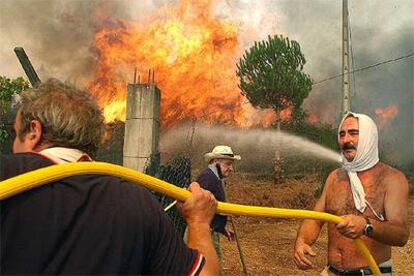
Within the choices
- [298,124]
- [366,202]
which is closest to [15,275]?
[366,202]

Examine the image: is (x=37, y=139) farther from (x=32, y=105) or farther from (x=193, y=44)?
(x=193, y=44)

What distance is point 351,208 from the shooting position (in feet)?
13.0

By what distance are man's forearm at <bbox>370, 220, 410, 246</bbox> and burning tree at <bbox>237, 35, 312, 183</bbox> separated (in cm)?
2092

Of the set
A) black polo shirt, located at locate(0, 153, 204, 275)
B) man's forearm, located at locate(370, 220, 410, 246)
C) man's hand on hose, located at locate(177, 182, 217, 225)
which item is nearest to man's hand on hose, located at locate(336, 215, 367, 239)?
man's forearm, located at locate(370, 220, 410, 246)

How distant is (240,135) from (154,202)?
1288 inches

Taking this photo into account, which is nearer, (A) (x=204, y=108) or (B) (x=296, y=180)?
(B) (x=296, y=180)

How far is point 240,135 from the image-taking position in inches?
1357

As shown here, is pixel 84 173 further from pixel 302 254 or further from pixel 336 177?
pixel 336 177

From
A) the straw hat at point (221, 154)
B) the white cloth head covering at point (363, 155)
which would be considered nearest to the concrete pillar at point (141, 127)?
the straw hat at point (221, 154)

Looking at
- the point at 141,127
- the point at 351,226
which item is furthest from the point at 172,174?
the point at 351,226

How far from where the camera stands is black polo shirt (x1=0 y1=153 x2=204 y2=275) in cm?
164

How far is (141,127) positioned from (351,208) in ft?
11.3

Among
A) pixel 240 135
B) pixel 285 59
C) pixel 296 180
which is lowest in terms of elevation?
pixel 296 180

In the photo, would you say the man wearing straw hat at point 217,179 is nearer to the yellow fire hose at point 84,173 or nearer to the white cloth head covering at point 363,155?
the white cloth head covering at point 363,155
